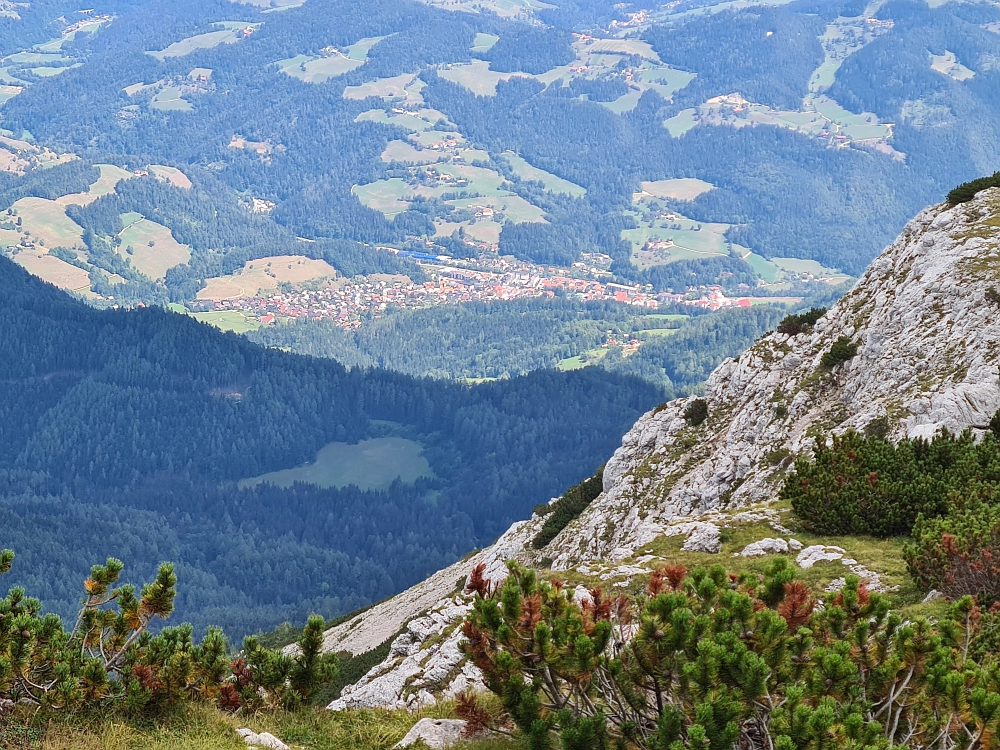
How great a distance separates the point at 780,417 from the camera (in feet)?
168

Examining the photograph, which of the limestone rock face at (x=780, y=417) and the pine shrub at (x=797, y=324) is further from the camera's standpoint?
the pine shrub at (x=797, y=324)

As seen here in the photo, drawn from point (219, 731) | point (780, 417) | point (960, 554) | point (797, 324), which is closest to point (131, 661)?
point (219, 731)

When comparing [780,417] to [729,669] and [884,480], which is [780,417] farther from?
[729,669]

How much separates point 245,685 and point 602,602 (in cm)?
868

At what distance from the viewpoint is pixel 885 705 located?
1575 cm

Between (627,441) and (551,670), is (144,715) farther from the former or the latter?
(627,441)

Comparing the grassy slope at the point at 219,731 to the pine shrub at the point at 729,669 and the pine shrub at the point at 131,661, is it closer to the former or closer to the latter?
the pine shrub at the point at 131,661

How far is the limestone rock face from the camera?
36188 mm

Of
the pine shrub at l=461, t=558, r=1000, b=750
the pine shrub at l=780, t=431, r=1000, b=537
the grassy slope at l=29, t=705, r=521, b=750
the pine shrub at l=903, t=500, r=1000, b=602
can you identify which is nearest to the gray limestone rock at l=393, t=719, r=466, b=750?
the grassy slope at l=29, t=705, r=521, b=750

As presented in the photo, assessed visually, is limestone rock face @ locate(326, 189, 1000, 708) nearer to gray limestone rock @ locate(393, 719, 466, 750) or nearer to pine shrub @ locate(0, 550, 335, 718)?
pine shrub @ locate(0, 550, 335, 718)

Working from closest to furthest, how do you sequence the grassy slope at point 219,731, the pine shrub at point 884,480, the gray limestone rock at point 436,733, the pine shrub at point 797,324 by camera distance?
the grassy slope at point 219,731 → the gray limestone rock at point 436,733 → the pine shrub at point 884,480 → the pine shrub at point 797,324

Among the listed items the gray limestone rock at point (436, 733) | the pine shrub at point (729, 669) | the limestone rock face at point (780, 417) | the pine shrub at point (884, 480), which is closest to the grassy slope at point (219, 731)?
the gray limestone rock at point (436, 733)

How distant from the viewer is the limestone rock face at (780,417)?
36.2 meters

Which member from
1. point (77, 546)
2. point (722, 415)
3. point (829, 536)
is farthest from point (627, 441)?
point (77, 546)
